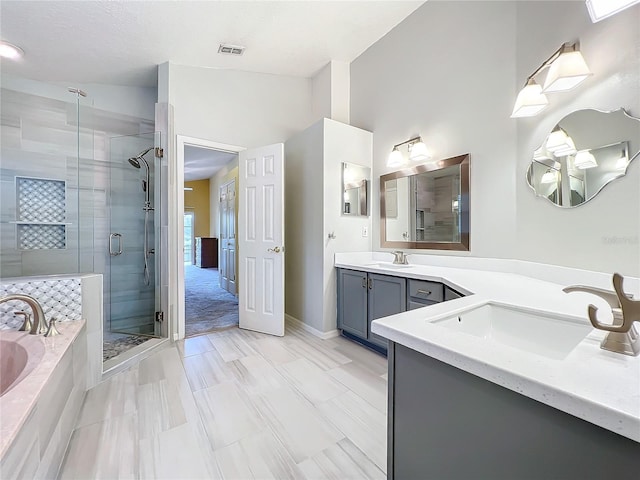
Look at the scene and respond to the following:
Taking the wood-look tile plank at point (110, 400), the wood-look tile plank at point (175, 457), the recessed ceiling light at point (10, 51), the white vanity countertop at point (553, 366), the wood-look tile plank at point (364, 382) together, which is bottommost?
the wood-look tile plank at point (175, 457)

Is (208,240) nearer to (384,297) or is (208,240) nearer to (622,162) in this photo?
(384,297)

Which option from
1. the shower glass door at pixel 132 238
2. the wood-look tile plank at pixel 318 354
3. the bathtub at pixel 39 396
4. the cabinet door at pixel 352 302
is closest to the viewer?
the bathtub at pixel 39 396

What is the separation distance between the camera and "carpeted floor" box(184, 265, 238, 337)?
3248 mm

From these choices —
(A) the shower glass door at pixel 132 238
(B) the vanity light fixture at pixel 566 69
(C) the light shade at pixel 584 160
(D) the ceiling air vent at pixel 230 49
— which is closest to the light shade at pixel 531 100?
(B) the vanity light fixture at pixel 566 69

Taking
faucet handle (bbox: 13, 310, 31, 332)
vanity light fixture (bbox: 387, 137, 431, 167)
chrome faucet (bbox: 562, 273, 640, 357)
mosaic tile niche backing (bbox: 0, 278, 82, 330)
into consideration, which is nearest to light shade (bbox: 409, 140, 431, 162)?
vanity light fixture (bbox: 387, 137, 431, 167)

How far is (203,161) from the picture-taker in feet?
20.0

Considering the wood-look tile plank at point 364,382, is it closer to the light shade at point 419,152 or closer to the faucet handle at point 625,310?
the faucet handle at point 625,310

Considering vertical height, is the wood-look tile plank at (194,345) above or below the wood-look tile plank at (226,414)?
above

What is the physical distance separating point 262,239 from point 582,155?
104 inches

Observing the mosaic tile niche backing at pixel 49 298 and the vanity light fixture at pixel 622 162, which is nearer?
the vanity light fixture at pixel 622 162

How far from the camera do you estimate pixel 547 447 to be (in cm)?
53

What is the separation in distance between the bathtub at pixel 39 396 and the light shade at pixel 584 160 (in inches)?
105

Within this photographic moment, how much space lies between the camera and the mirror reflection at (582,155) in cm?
135

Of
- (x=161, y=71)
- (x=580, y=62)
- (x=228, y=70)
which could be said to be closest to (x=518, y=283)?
(x=580, y=62)
